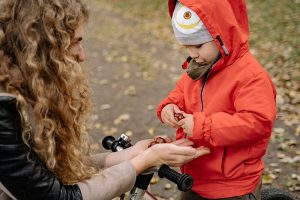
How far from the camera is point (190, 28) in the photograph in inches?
91.4

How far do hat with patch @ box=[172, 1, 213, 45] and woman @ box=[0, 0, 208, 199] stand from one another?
0.54 meters

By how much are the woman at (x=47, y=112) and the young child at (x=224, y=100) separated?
18 cm

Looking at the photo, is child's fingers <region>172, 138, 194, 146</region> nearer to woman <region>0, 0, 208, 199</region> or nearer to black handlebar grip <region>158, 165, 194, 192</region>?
woman <region>0, 0, 208, 199</region>

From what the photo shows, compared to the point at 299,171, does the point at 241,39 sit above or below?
above

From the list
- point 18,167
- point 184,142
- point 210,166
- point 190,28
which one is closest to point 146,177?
point 184,142

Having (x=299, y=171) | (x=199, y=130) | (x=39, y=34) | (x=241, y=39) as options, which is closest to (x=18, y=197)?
(x=39, y=34)

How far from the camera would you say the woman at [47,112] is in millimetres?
1926

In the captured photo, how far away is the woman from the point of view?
1926 millimetres

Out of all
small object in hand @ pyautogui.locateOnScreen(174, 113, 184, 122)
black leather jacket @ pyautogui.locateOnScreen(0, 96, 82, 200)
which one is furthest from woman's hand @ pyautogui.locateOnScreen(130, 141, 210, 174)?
black leather jacket @ pyautogui.locateOnScreen(0, 96, 82, 200)

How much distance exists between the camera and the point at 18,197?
77.6 inches

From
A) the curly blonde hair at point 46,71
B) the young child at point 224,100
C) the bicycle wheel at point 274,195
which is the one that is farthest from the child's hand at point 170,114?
the bicycle wheel at point 274,195

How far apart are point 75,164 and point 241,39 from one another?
3.77 ft

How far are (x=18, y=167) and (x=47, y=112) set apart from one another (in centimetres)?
32

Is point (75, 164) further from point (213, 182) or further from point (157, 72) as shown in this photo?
point (157, 72)
